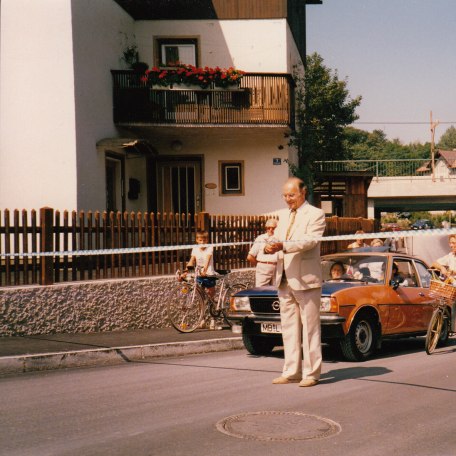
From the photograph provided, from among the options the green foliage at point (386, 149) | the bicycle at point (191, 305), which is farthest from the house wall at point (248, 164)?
the green foliage at point (386, 149)

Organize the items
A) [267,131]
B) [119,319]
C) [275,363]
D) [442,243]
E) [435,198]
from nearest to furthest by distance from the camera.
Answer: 1. [275,363]
2. [119,319]
3. [267,131]
4. [442,243]
5. [435,198]

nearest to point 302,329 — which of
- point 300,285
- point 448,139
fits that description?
point 300,285

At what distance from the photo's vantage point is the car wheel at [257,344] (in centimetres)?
1006

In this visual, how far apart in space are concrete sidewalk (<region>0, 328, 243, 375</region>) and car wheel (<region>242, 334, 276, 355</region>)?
854 mm

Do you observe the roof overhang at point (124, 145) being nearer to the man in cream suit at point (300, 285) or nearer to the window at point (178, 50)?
the window at point (178, 50)

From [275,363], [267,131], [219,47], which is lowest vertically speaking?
[275,363]

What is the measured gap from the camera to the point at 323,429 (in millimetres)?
5555

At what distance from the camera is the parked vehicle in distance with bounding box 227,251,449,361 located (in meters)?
9.21

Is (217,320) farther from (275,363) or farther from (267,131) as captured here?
(267,131)

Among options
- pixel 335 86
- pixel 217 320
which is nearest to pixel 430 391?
pixel 217 320

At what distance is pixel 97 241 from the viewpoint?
12.3 m

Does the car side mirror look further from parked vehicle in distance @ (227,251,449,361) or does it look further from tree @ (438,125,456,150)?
tree @ (438,125,456,150)

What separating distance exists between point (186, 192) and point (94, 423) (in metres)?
15.7

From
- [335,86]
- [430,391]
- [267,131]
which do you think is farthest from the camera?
[335,86]
